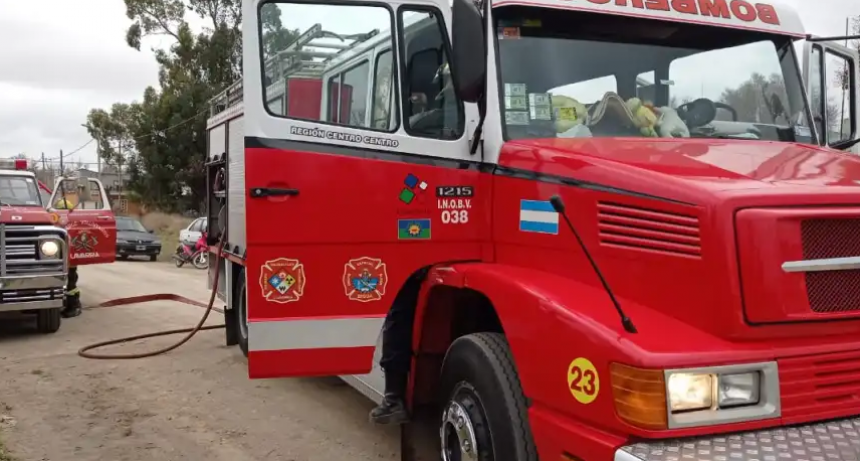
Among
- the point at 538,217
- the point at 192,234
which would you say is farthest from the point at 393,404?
the point at 192,234

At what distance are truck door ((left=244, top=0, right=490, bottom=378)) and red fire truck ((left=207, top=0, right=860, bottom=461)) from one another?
0.01 metres

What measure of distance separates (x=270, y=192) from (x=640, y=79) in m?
2.05

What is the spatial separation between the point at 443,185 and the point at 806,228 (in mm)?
1817

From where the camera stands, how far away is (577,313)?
9.07ft

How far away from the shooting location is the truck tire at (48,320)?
9.30m

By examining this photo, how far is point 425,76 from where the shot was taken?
4.01 m

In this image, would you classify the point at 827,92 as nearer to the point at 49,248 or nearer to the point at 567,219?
the point at 567,219

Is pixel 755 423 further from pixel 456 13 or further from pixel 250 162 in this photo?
pixel 250 162

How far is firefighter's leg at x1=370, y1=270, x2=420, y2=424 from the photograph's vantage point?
4.14 meters

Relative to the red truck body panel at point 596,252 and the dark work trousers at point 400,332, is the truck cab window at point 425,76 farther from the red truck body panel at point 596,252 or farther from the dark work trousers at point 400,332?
the dark work trousers at point 400,332

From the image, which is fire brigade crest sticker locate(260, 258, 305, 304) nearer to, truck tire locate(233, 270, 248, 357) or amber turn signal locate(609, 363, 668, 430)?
amber turn signal locate(609, 363, 668, 430)

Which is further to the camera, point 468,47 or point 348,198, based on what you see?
point 348,198

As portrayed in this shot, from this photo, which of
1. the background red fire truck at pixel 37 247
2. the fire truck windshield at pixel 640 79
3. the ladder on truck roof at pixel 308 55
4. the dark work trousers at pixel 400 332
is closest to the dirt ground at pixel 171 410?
the background red fire truck at pixel 37 247

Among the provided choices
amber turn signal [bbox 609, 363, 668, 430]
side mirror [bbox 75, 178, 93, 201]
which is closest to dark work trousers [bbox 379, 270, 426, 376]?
amber turn signal [bbox 609, 363, 668, 430]
